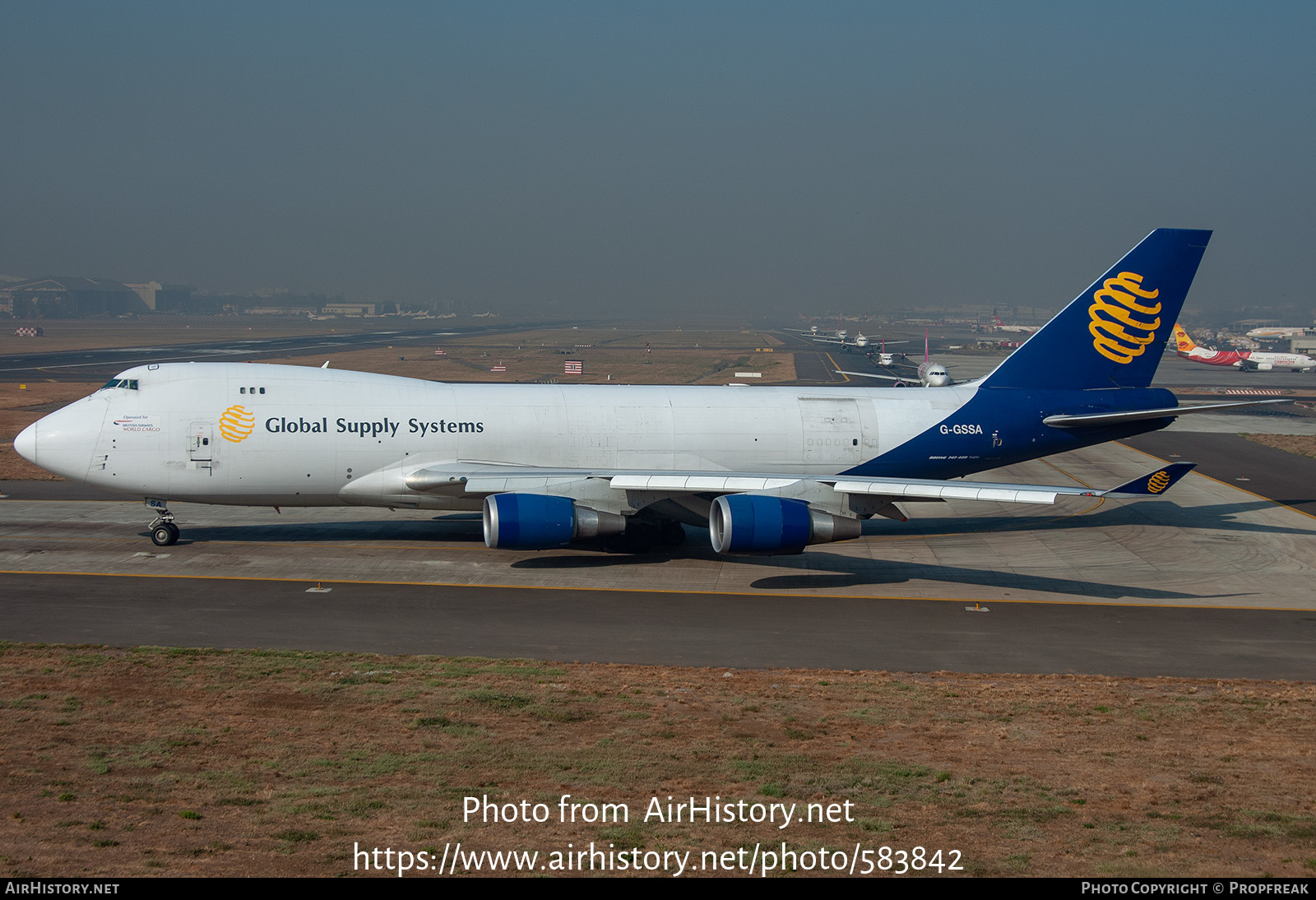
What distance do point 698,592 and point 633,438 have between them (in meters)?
6.32

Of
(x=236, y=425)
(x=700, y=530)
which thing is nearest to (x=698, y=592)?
(x=700, y=530)

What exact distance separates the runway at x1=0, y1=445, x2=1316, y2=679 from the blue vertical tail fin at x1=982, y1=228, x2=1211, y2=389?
552 cm

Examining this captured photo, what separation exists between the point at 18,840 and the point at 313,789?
3.15 meters

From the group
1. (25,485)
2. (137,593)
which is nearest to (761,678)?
(137,593)

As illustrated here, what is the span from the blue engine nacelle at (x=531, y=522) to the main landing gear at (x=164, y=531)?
401 inches

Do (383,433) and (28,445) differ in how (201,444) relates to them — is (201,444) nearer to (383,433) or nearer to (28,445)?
(28,445)

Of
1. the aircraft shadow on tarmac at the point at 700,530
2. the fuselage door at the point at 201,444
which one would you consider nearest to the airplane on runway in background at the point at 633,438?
the fuselage door at the point at 201,444

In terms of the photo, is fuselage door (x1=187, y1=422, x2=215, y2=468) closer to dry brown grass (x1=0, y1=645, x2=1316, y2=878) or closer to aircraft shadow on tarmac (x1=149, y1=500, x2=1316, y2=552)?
aircraft shadow on tarmac (x1=149, y1=500, x2=1316, y2=552)

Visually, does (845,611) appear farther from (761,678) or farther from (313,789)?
(313,789)

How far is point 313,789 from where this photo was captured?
12430 mm

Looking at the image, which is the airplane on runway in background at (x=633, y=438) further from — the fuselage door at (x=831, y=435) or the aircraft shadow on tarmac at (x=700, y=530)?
the aircraft shadow on tarmac at (x=700, y=530)

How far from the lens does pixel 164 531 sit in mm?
29125

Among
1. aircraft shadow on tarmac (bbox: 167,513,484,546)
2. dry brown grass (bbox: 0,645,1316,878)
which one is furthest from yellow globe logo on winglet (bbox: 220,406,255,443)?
dry brown grass (bbox: 0,645,1316,878)
